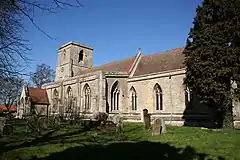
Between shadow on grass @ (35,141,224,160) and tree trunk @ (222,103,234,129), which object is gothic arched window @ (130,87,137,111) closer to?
tree trunk @ (222,103,234,129)

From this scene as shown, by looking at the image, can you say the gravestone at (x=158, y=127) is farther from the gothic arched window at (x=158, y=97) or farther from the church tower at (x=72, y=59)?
the church tower at (x=72, y=59)

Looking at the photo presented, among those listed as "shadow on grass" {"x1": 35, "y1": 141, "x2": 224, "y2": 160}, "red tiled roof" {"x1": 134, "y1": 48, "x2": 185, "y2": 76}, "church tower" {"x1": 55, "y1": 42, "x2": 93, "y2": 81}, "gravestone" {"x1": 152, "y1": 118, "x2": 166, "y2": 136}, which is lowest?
"shadow on grass" {"x1": 35, "y1": 141, "x2": 224, "y2": 160}

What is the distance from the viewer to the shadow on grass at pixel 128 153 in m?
8.63

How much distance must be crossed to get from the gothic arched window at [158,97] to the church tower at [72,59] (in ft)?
67.8

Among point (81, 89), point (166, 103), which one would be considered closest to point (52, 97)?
point (81, 89)

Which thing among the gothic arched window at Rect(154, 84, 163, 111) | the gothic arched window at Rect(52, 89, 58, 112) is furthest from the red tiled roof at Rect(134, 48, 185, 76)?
the gothic arched window at Rect(52, 89, 58, 112)

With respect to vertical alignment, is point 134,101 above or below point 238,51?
below

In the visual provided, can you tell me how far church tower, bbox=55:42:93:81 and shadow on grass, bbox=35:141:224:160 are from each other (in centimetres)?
3681

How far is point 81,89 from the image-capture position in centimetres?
3491

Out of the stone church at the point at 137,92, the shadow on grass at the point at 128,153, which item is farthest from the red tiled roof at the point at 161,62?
the shadow on grass at the point at 128,153

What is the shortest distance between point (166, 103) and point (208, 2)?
512 inches

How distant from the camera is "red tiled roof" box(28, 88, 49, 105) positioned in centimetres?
4117

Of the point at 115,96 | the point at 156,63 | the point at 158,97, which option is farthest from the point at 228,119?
the point at 115,96

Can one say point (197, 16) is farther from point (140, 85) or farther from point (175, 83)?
point (140, 85)
